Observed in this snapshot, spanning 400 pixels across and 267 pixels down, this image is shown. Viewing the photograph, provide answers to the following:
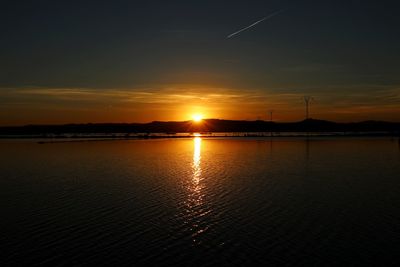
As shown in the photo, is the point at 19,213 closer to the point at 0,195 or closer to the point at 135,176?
the point at 0,195

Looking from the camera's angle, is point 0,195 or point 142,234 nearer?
point 142,234

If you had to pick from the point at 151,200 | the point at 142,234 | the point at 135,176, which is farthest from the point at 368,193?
the point at 135,176

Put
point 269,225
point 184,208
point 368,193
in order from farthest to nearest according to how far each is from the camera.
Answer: point 368,193 → point 184,208 → point 269,225

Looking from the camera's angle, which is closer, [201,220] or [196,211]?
[201,220]

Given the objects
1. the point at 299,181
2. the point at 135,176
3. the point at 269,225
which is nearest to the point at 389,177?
the point at 299,181

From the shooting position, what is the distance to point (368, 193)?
3425 cm

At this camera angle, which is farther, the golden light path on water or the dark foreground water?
the golden light path on water

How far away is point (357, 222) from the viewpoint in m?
24.3

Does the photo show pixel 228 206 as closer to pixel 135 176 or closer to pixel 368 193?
pixel 368 193

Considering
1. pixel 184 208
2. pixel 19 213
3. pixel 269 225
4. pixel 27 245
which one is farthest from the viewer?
pixel 184 208

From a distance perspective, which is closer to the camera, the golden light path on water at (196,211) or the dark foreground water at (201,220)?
the dark foreground water at (201,220)

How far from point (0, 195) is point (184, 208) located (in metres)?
17.6

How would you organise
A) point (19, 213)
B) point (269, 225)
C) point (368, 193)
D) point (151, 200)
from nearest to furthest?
1. point (269, 225)
2. point (19, 213)
3. point (151, 200)
4. point (368, 193)

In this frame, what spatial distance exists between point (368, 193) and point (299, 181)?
9021mm
